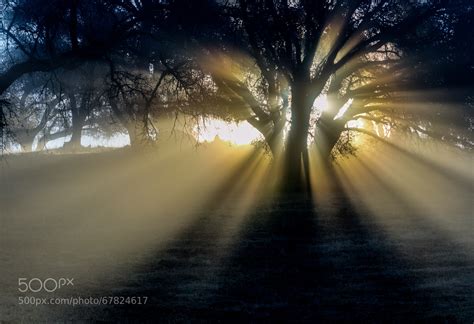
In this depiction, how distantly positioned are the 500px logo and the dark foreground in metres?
0.22

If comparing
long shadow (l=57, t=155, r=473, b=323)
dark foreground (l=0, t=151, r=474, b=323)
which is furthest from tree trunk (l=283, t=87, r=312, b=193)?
long shadow (l=57, t=155, r=473, b=323)

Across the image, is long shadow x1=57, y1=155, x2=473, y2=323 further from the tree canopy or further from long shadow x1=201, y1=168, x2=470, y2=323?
the tree canopy

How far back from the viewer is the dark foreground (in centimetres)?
800

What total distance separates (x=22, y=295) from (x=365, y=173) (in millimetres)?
27216

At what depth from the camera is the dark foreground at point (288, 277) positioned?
800 centimetres

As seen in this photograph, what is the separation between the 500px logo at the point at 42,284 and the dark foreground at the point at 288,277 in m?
0.22

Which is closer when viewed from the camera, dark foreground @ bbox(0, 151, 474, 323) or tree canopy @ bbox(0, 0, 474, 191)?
dark foreground @ bbox(0, 151, 474, 323)

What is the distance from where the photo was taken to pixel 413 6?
22.3 meters

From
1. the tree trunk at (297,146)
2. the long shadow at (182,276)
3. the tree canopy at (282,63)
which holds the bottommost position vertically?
the long shadow at (182,276)

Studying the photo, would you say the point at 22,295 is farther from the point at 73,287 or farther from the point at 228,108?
the point at 228,108

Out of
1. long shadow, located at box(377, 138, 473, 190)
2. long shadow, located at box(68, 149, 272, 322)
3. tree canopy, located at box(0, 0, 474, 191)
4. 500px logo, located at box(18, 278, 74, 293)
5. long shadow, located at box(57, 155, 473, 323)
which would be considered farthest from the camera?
long shadow, located at box(377, 138, 473, 190)

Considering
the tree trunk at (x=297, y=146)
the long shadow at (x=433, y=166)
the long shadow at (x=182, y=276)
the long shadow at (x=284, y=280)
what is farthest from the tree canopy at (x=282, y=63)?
the long shadow at (x=433, y=166)

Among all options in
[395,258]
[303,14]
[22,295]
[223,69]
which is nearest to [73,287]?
[22,295]

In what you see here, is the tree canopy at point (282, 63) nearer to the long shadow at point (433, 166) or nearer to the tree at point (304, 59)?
the tree at point (304, 59)
